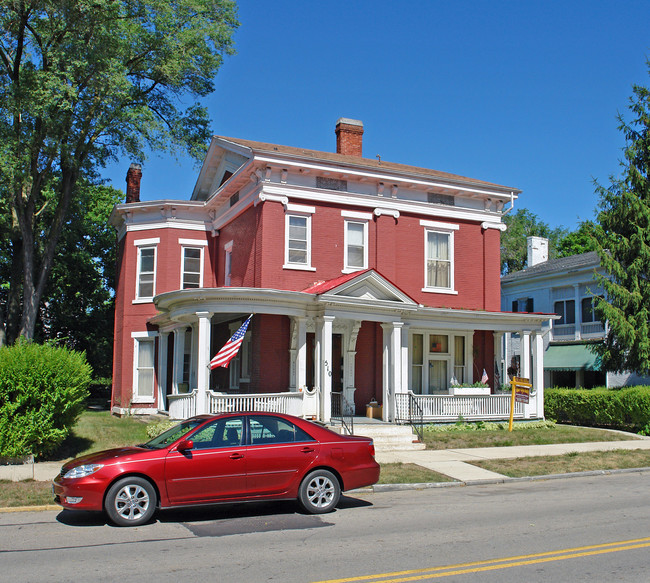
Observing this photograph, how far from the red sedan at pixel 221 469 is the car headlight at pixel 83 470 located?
14 millimetres

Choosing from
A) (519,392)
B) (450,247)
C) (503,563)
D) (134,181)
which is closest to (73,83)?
(134,181)

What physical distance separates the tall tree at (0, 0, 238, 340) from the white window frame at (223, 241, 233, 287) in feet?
16.5

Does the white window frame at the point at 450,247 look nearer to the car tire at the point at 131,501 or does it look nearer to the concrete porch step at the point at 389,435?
the concrete porch step at the point at 389,435

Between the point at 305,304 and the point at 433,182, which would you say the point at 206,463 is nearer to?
the point at 305,304

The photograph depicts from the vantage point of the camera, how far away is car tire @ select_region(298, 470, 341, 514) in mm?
10172

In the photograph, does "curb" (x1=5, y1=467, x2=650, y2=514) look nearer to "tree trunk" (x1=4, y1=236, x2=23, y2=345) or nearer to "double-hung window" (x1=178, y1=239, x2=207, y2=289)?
"double-hung window" (x1=178, y1=239, x2=207, y2=289)

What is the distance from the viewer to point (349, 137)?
27562 millimetres

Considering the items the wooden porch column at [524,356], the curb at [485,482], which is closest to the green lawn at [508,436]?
the wooden porch column at [524,356]

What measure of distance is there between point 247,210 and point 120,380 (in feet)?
29.0

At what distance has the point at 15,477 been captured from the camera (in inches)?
514

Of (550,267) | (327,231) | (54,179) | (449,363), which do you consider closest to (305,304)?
(327,231)

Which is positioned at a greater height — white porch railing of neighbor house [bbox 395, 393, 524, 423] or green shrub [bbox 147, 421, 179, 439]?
white porch railing of neighbor house [bbox 395, 393, 524, 423]

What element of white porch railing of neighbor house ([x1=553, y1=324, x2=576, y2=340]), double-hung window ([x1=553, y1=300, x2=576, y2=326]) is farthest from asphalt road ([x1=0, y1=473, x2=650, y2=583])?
double-hung window ([x1=553, y1=300, x2=576, y2=326])

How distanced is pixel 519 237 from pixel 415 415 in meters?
40.2
